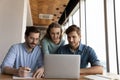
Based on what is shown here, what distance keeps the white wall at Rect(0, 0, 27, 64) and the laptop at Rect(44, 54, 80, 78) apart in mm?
2314

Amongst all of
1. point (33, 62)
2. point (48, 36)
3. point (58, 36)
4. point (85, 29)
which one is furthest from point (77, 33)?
point (85, 29)

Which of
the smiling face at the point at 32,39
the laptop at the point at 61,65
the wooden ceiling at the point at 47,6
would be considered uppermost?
the wooden ceiling at the point at 47,6

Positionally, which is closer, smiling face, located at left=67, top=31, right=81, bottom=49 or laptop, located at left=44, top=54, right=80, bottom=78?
laptop, located at left=44, top=54, right=80, bottom=78

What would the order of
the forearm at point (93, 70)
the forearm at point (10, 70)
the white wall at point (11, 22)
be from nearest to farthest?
the forearm at point (10, 70), the forearm at point (93, 70), the white wall at point (11, 22)

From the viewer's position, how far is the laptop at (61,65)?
1.55 meters

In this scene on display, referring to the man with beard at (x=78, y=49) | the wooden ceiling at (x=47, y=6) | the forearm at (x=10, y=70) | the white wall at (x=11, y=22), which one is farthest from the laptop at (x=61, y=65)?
the wooden ceiling at (x=47, y=6)

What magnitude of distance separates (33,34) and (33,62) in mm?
343

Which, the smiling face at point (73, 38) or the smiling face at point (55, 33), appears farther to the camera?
the smiling face at point (55, 33)

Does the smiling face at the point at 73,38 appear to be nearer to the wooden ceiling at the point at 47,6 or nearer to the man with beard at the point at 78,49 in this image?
the man with beard at the point at 78,49

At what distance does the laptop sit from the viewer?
5.08 feet

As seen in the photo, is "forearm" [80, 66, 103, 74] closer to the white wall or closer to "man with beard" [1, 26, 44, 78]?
"man with beard" [1, 26, 44, 78]

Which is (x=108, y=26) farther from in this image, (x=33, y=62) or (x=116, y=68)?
(x=33, y=62)

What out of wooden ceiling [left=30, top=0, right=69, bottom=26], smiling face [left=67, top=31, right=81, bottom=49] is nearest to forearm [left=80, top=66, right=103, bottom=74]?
smiling face [left=67, top=31, right=81, bottom=49]

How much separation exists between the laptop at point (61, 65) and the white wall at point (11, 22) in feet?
7.59
